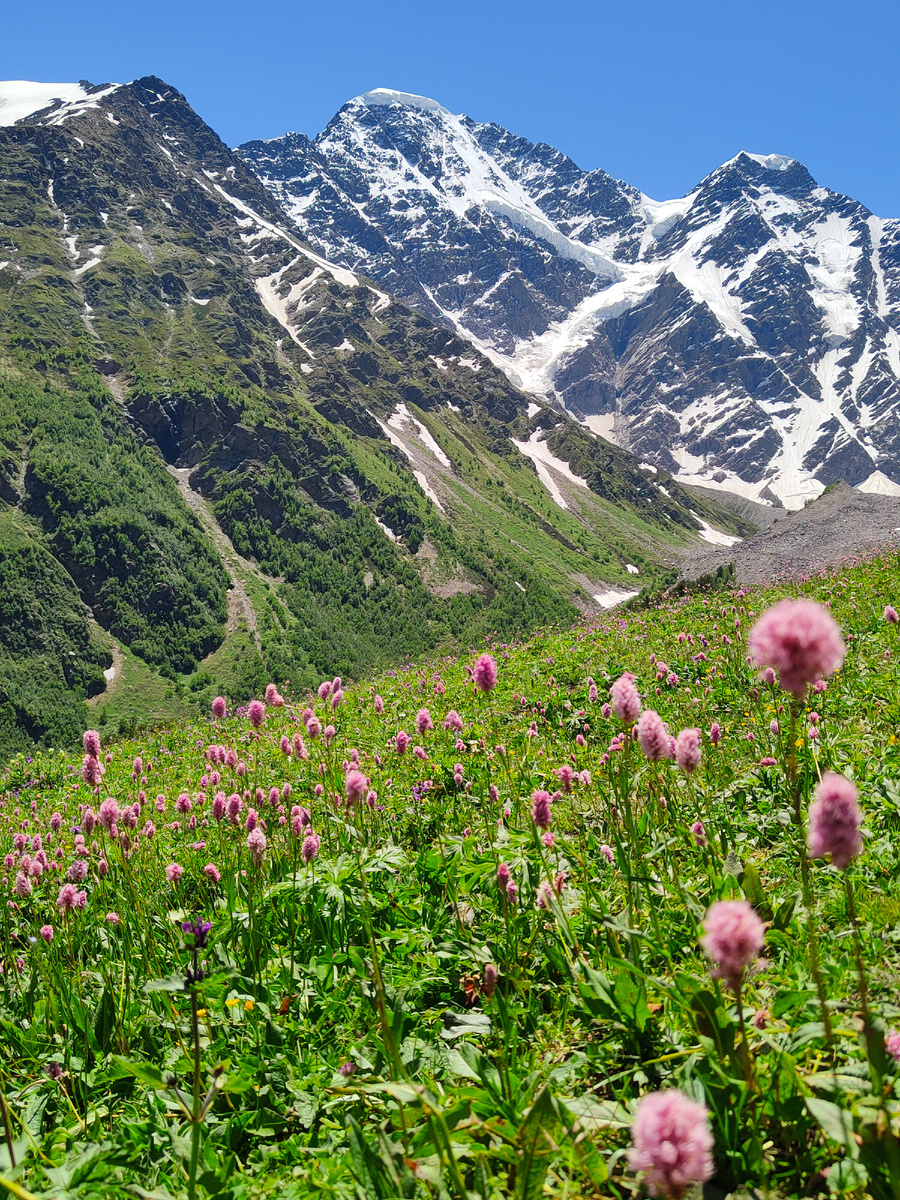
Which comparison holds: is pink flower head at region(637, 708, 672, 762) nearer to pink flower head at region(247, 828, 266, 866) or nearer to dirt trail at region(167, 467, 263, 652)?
pink flower head at region(247, 828, 266, 866)

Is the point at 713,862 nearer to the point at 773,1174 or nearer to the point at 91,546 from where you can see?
the point at 773,1174

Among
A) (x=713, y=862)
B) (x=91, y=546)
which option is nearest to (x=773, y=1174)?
(x=713, y=862)

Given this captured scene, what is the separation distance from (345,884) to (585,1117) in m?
2.11

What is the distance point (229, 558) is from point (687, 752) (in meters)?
147

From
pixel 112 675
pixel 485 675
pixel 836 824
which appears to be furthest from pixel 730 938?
pixel 112 675

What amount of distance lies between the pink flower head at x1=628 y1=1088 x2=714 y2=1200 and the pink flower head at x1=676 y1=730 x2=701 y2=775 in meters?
1.93

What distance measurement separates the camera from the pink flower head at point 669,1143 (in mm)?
1345

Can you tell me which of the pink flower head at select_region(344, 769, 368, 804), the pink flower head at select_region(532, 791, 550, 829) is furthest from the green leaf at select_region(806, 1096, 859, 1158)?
the pink flower head at select_region(344, 769, 368, 804)

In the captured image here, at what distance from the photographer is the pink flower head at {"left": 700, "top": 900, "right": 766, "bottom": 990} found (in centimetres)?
156

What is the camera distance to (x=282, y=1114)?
2773 millimetres

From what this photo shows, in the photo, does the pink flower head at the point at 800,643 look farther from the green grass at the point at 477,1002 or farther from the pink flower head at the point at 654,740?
the pink flower head at the point at 654,740

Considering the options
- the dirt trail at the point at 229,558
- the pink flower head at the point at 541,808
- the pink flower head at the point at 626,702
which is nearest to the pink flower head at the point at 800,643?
the pink flower head at the point at 626,702

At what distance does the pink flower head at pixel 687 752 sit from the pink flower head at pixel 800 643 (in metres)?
1.67

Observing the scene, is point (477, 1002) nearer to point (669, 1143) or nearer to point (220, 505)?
point (669, 1143)
